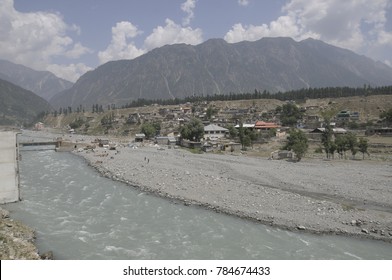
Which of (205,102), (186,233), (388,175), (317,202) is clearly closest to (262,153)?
(388,175)

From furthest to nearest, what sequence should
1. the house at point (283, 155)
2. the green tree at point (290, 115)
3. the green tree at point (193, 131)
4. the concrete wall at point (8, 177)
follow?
the green tree at point (290, 115), the green tree at point (193, 131), the house at point (283, 155), the concrete wall at point (8, 177)

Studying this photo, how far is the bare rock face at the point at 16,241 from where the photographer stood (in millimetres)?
19750

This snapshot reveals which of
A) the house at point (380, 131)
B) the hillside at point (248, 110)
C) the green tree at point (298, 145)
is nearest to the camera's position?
the green tree at point (298, 145)

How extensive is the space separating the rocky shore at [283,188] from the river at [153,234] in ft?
6.16

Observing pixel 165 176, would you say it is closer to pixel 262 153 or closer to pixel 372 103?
pixel 262 153

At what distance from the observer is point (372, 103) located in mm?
132125

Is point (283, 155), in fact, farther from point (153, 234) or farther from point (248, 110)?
point (248, 110)

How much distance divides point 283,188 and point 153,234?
19.3 m

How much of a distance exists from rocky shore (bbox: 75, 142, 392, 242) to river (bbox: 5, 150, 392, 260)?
73.9 inches

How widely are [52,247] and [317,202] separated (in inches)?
956

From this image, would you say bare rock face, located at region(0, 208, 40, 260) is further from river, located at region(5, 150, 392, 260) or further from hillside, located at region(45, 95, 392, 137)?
hillside, located at region(45, 95, 392, 137)

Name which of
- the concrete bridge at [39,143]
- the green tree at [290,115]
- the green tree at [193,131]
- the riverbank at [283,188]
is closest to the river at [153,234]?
the riverbank at [283,188]

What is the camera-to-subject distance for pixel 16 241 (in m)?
22.3

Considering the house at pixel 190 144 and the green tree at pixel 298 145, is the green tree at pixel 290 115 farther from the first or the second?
the green tree at pixel 298 145
